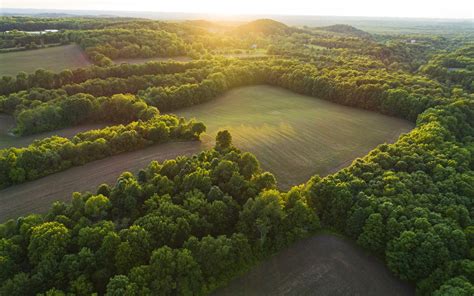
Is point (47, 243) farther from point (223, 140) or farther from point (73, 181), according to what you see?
point (223, 140)

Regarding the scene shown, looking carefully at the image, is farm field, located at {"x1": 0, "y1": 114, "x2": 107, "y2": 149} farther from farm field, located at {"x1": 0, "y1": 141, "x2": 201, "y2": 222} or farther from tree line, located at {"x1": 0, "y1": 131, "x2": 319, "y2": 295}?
tree line, located at {"x1": 0, "y1": 131, "x2": 319, "y2": 295}

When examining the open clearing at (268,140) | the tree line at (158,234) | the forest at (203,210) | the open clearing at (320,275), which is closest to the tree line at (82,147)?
the forest at (203,210)

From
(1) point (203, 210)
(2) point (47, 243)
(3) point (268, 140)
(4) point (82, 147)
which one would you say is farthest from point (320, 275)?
(4) point (82, 147)

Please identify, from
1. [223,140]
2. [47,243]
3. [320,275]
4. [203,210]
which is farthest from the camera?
[223,140]

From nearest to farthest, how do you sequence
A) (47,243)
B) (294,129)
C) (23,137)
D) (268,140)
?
(47,243) → (23,137) → (268,140) → (294,129)

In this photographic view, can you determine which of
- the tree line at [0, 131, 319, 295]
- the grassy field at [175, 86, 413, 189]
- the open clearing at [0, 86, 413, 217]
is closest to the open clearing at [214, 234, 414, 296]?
the tree line at [0, 131, 319, 295]

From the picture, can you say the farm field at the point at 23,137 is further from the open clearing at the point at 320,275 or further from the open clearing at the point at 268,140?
the open clearing at the point at 320,275
